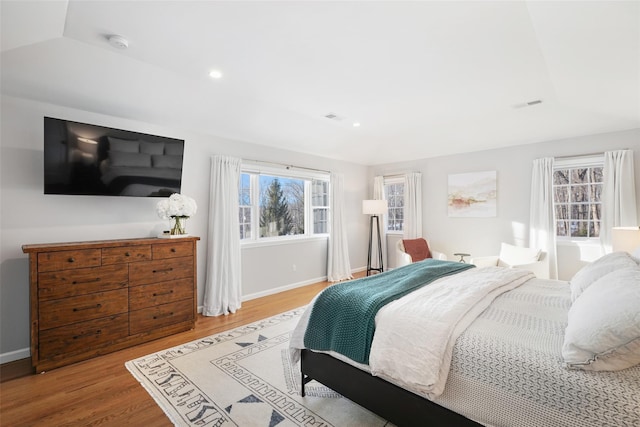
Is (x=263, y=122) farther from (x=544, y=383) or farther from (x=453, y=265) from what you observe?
(x=544, y=383)

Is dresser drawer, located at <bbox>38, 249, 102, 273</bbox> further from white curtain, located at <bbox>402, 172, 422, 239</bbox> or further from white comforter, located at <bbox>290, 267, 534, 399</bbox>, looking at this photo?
white curtain, located at <bbox>402, 172, 422, 239</bbox>

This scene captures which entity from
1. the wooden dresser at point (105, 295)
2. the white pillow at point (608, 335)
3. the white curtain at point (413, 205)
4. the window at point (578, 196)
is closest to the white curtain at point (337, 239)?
the white curtain at point (413, 205)

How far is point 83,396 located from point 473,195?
558 cm

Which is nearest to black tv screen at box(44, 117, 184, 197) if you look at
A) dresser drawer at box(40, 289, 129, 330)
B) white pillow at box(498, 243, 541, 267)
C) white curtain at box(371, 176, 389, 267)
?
dresser drawer at box(40, 289, 129, 330)

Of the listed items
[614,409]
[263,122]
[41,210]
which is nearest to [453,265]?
[614,409]

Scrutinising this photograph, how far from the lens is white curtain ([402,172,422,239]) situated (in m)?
5.81

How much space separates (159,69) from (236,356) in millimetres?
2824

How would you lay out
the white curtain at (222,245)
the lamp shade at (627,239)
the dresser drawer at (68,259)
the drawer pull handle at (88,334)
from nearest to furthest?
the dresser drawer at (68,259) → the drawer pull handle at (88,334) → the lamp shade at (627,239) → the white curtain at (222,245)

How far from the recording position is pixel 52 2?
1.83 meters

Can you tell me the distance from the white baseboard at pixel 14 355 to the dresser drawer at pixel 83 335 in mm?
531

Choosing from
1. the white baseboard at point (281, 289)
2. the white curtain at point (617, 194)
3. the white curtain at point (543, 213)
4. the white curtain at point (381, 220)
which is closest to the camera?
the white curtain at point (617, 194)

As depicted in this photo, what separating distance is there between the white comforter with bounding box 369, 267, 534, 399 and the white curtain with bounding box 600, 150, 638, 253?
10.6 feet

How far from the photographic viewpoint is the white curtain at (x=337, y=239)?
5.68 meters

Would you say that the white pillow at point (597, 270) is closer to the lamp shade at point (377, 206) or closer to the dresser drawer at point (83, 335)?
the lamp shade at point (377, 206)
